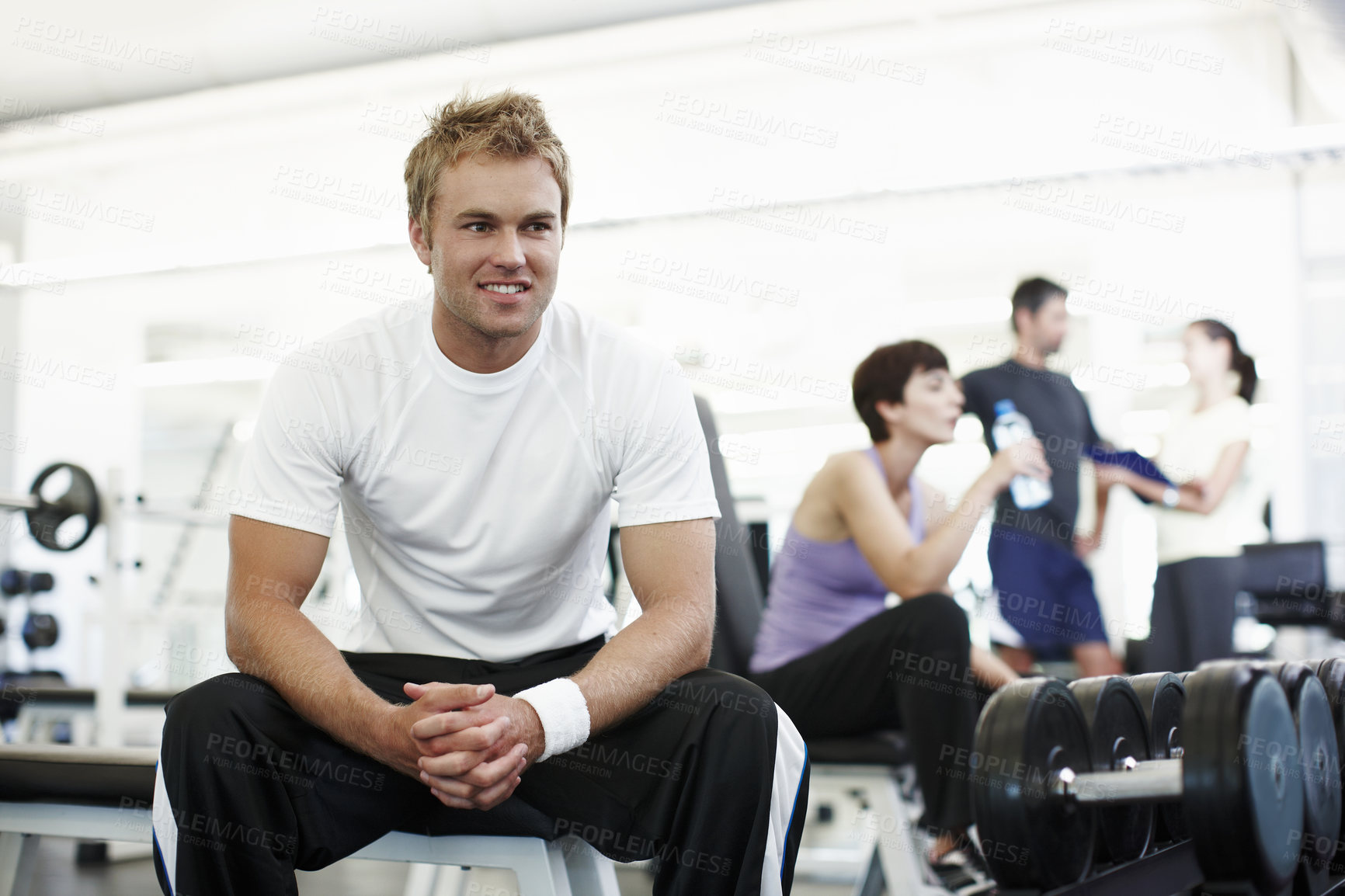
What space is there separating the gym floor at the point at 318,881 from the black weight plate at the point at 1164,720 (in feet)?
2.96

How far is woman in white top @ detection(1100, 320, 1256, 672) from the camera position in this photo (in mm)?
3010

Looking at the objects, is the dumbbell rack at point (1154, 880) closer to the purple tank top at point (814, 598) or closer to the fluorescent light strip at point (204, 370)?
the purple tank top at point (814, 598)

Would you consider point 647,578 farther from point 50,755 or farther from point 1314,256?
point 1314,256

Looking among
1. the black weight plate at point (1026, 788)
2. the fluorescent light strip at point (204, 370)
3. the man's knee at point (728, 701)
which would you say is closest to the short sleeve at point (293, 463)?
the man's knee at point (728, 701)

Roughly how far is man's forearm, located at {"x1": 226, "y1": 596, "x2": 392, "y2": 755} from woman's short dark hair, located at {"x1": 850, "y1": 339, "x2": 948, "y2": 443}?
1.23 metres

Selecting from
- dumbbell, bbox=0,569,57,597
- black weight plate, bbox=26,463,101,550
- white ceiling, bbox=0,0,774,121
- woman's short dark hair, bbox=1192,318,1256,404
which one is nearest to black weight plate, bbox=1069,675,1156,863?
woman's short dark hair, bbox=1192,318,1256,404

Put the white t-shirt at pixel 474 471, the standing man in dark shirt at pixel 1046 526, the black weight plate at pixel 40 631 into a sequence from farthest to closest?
1. the black weight plate at pixel 40 631
2. the standing man in dark shirt at pixel 1046 526
3. the white t-shirt at pixel 474 471

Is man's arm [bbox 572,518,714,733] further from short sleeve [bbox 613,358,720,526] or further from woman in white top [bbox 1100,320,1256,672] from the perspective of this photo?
woman in white top [bbox 1100,320,1256,672]

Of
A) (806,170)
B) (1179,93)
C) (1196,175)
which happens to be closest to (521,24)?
(806,170)

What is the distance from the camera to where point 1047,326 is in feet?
9.34

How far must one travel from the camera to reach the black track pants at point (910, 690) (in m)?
1.65

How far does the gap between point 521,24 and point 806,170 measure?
56.2 inches

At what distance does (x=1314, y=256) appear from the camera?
4914mm

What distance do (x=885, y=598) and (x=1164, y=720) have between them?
29.2 inches
